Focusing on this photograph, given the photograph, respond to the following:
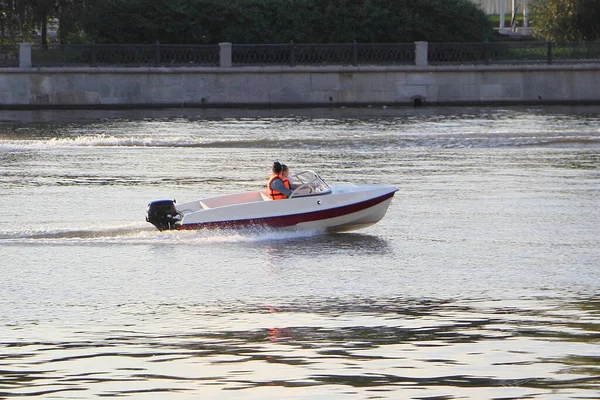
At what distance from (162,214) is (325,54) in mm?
25386

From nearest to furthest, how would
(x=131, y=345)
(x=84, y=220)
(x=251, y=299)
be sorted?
1. (x=131, y=345)
2. (x=251, y=299)
3. (x=84, y=220)

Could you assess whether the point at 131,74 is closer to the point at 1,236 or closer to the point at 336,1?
the point at 336,1

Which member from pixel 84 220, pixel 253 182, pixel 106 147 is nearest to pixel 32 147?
pixel 106 147

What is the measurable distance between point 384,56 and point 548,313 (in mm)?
29860

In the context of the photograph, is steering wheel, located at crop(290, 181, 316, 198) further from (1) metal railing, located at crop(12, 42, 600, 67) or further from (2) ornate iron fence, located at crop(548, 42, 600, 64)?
(2) ornate iron fence, located at crop(548, 42, 600, 64)

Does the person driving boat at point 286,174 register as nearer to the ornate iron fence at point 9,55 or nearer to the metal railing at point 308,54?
the metal railing at point 308,54

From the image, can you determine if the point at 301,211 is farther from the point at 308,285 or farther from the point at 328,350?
the point at 328,350

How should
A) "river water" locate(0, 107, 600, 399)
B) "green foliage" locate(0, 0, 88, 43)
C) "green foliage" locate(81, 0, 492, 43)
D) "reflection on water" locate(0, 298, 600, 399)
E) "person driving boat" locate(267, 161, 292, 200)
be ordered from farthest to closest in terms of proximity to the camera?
"green foliage" locate(0, 0, 88, 43) → "green foliage" locate(81, 0, 492, 43) → "person driving boat" locate(267, 161, 292, 200) → "river water" locate(0, 107, 600, 399) → "reflection on water" locate(0, 298, 600, 399)

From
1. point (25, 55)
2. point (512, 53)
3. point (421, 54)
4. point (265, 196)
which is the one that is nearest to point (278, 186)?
point (265, 196)

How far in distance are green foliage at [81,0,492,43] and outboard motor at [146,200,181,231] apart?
87.6 feet

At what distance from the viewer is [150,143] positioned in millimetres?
29125

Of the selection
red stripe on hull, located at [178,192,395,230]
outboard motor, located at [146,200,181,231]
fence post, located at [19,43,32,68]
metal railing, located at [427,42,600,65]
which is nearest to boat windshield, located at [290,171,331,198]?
red stripe on hull, located at [178,192,395,230]

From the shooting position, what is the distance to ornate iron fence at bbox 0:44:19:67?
3900 cm

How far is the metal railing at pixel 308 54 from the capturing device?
3941 centimetres
